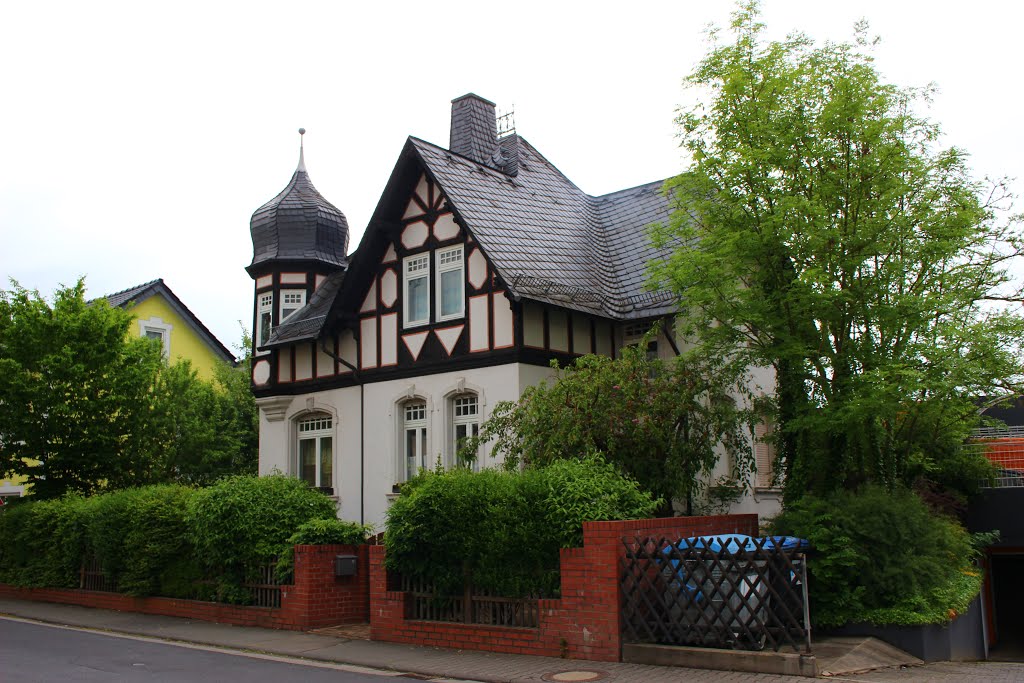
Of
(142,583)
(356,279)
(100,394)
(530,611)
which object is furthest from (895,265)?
(100,394)

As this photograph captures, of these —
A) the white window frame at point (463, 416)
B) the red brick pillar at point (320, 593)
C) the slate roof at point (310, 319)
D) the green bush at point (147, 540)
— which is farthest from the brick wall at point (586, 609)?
the slate roof at point (310, 319)

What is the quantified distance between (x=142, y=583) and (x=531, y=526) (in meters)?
8.75

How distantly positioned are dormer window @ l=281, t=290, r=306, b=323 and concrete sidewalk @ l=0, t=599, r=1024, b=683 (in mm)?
9663

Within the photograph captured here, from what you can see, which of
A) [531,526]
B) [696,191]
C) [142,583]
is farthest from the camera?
[142,583]

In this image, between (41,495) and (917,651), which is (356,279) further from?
(917,651)

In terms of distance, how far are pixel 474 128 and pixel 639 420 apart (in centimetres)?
1295

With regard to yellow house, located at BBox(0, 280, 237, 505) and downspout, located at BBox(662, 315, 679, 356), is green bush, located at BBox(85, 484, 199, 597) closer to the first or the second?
downspout, located at BBox(662, 315, 679, 356)

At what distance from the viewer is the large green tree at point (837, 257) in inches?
513

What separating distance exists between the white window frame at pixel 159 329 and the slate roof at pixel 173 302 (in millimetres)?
781

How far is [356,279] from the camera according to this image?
21406mm

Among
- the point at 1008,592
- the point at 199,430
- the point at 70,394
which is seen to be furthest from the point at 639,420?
the point at 1008,592

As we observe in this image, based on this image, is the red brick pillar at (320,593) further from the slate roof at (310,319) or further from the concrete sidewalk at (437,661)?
the slate roof at (310,319)

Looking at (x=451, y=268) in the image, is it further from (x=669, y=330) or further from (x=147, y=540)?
(x=147, y=540)

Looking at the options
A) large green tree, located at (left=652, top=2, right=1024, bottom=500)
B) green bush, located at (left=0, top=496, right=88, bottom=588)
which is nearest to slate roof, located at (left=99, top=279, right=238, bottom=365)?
green bush, located at (left=0, top=496, right=88, bottom=588)
